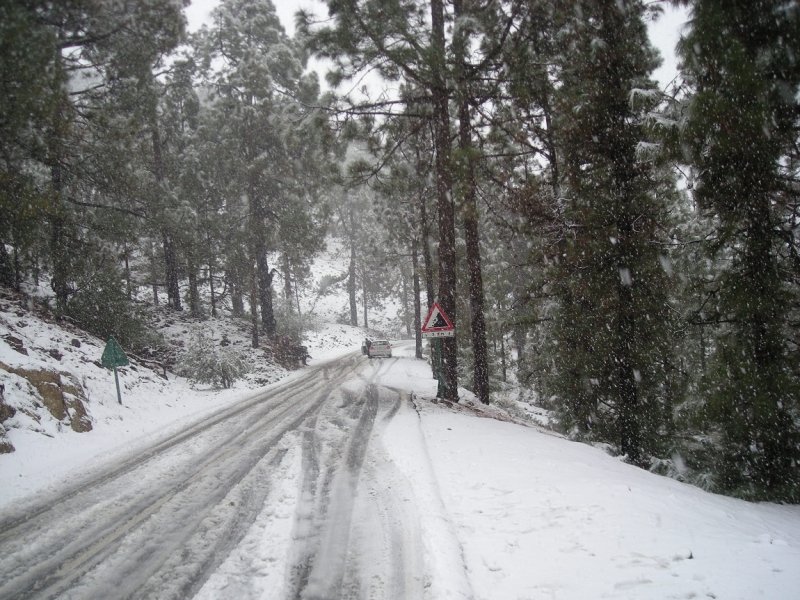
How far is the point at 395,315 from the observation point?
6069cm

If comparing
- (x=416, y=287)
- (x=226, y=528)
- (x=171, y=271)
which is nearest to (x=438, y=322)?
(x=226, y=528)

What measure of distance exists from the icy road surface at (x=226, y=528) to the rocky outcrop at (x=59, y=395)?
2160 millimetres

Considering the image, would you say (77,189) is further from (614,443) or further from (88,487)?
(614,443)

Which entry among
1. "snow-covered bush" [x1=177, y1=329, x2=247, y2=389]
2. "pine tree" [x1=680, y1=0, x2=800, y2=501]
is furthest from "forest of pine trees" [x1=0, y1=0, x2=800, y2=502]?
"snow-covered bush" [x1=177, y1=329, x2=247, y2=389]

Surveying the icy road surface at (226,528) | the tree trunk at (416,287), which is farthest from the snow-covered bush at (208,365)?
the tree trunk at (416,287)

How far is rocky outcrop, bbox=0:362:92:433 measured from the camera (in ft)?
26.5

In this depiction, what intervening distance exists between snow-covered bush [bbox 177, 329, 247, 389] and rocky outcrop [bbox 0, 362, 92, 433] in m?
5.06

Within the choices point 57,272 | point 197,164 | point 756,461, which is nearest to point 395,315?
point 197,164

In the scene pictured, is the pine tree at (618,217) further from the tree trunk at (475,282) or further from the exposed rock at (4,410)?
the exposed rock at (4,410)

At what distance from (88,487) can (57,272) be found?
8.64m

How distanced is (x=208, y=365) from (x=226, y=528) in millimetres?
10841

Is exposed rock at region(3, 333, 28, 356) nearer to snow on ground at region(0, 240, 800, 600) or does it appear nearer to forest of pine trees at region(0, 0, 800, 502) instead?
snow on ground at region(0, 240, 800, 600)

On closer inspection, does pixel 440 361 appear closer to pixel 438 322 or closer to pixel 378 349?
pixel 438 322

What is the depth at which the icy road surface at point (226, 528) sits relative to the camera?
137 inches
